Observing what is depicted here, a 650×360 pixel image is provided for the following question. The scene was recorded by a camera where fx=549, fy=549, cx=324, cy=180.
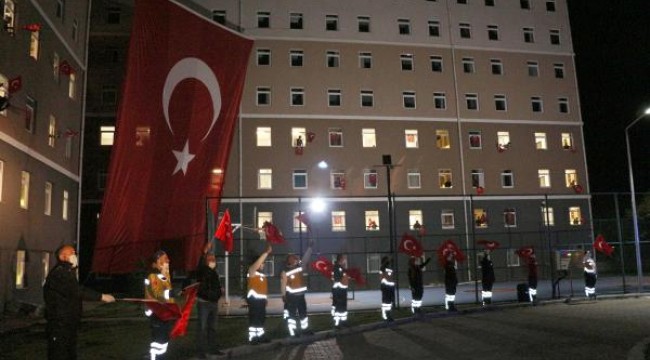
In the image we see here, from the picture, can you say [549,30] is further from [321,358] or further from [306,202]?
[321,358]

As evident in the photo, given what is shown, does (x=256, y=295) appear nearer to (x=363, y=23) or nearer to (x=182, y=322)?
(x=182, y=322)

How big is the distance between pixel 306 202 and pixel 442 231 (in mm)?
10317

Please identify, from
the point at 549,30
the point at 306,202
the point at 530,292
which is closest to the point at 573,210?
the point at 549,30

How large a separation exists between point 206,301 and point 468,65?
1475 inches

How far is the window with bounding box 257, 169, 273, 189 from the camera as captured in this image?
39.3 meters

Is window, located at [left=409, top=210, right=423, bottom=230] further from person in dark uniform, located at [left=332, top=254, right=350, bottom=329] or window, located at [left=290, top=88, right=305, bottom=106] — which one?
person in dark uniform, located at [left=332, top=254, right=350, bottom=329]

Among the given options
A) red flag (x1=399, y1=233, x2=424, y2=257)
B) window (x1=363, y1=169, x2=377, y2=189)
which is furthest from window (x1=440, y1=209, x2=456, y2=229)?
red flag (x1=399, y1=233, x2=424, y2=257)

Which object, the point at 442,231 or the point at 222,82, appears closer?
the point at 222,82

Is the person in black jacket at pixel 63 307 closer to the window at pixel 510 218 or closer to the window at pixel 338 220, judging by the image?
the window at pixel 338 220

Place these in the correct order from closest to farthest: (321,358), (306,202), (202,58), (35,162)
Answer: (202,58), (321,358), (35,162), (306,202)

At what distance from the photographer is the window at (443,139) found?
42.0 metres

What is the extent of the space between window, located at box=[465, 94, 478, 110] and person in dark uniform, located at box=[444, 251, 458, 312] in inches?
1038

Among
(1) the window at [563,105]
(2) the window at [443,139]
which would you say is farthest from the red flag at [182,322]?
(1) the window at [563,105]

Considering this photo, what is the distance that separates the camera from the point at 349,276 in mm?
16062
